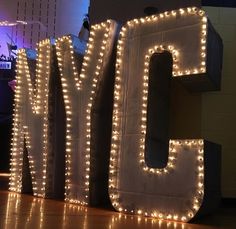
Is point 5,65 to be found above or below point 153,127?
above

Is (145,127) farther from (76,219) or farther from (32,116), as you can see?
(32,116)

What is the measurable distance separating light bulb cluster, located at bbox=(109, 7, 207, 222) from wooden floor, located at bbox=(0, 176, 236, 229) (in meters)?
Answer: 0.15

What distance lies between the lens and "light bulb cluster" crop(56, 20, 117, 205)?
15.3ft

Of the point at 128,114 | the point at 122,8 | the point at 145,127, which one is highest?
the point at 122,8

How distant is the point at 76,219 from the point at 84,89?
1.70 meters

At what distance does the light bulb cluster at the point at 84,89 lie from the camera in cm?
465

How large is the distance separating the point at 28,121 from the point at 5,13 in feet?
22.4

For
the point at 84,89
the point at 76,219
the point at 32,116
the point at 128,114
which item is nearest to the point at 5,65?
the point at 32,116

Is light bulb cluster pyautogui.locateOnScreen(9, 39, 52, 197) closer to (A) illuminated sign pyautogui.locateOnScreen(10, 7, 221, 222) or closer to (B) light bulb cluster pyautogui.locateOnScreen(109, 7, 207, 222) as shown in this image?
(A) illuminated sign pyautogui.locateOnScreen(10, 7, 221, 222)

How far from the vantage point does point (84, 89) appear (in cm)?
477

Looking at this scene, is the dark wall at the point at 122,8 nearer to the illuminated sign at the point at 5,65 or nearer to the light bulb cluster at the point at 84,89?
the light bulb cluster at the point at 84,89

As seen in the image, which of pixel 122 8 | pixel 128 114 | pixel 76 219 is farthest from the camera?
pixel 122 8

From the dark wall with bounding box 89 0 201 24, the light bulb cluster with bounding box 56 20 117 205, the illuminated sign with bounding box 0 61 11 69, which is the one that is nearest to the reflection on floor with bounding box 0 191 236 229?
the light bulb cluster with bounding box 56 20 117 205

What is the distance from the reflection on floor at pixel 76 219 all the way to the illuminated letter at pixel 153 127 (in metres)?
0.21
